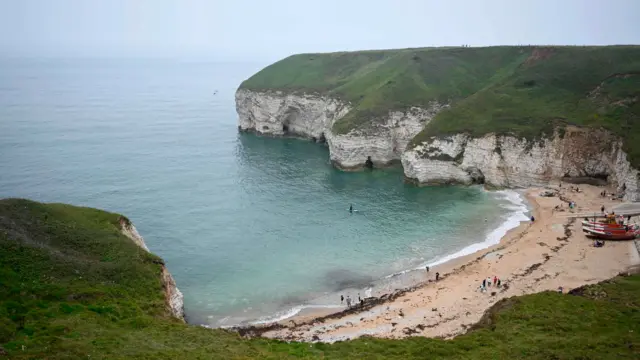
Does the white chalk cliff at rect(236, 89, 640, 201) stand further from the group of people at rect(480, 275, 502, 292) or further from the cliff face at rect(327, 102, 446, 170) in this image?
the group of people at rect(480, 275, 502, 292)

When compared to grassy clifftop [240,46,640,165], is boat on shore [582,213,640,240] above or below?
below

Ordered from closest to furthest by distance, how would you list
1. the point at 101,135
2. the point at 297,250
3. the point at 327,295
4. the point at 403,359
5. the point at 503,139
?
1. the point at 403,359
2. the point at 327,295
3. the point at 297,250
4. the point at 503,139
5. the point at 101,135

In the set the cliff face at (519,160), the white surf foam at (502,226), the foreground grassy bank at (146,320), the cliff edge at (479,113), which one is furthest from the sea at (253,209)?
the foreground grassy bank at (146,320)

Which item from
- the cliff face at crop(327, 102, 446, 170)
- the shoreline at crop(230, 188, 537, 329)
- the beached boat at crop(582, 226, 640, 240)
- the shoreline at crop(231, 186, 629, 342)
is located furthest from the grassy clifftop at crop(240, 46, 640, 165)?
the shoreline at crop(231, 186, 629, 342)

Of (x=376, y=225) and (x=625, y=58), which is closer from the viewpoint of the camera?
(x=376, y=225)

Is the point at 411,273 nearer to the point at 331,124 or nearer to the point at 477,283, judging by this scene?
the point at 477,283

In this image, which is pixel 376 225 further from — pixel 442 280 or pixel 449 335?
pixel 449 335

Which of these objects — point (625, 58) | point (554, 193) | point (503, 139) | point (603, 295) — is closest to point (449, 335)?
point (603, 295)
